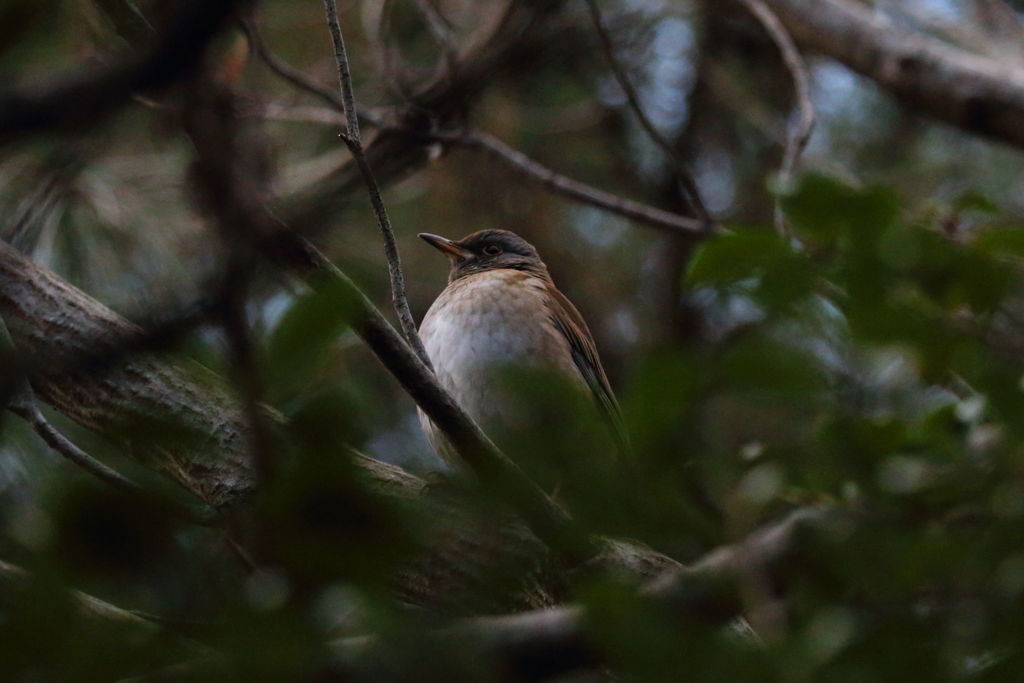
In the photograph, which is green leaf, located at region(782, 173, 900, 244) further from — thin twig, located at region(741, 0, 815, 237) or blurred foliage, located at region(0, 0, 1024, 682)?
thin twig, located at region(741, 0, 815, 237)

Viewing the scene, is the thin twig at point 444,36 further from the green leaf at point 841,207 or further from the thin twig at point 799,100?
the green leaf at point 841,207

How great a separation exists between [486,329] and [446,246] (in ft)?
3.36

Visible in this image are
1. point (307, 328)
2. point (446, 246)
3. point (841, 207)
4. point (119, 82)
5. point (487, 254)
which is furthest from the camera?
point (487, 254)

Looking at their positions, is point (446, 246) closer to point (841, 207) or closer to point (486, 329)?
point (486, 329)

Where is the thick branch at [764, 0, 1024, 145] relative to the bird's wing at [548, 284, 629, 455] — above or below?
above

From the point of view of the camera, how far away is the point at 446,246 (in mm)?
5738

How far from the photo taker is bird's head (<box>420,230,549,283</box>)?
584cm

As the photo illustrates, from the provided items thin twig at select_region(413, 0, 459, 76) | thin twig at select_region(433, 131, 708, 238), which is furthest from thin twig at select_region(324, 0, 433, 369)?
thin twig at select_region(433, 131, 708, 238)

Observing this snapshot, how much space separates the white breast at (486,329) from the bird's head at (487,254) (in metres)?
0.46

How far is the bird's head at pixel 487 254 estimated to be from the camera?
5.84 metres

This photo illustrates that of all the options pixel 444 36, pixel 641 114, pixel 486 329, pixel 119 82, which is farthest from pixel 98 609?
pixel 444 36

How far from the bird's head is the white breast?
1.50 ft

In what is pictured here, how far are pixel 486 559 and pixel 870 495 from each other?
516 mm

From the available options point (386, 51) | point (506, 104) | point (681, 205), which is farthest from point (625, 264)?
point (386, 51)
